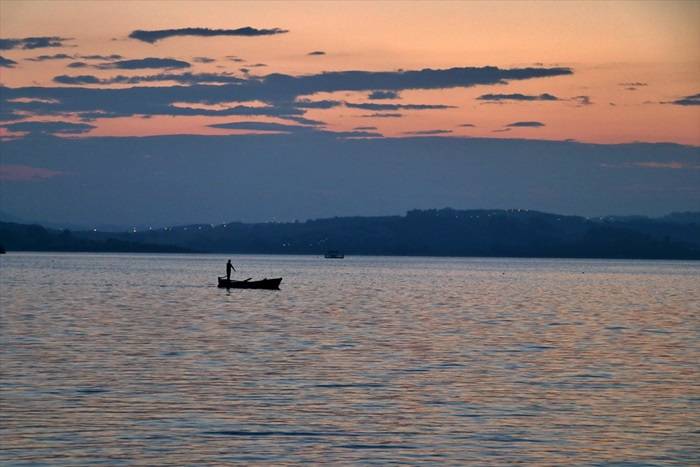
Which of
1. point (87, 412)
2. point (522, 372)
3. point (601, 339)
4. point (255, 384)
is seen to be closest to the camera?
point (87, 412)

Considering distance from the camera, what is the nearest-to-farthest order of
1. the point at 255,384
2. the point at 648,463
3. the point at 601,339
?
1. the point at 648,463
2. the point at 255,384
3. the point at 601,339

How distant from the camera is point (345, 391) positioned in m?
41.6

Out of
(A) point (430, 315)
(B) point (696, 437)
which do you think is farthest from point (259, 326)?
(B) point (696, 437)

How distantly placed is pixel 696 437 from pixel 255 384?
17.3 m

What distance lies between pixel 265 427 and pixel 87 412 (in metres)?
6.26

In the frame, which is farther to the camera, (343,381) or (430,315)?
(430,315)

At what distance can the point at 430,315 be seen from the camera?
295 feet

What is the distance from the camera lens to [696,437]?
33125 millimetres

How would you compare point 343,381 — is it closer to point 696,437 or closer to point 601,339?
point 696,437

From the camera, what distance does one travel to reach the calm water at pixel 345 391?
3078 centimetres

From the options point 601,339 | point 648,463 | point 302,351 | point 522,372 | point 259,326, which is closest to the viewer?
point 648,463

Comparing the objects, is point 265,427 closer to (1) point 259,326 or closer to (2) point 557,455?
(2) point 557,455

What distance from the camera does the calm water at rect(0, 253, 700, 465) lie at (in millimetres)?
30781

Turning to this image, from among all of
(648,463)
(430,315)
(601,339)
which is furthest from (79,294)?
(648,463)
